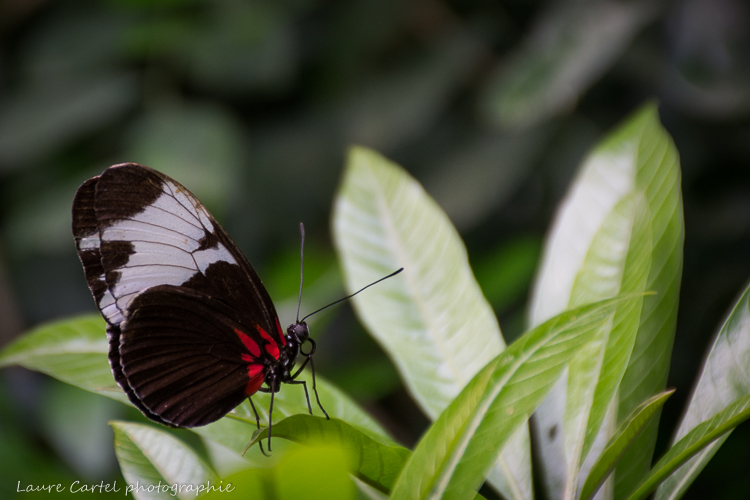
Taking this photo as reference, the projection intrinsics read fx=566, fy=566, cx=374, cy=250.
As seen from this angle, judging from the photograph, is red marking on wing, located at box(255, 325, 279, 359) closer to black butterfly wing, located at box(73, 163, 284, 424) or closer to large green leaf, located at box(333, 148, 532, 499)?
black butterfly wing, located at box(73, 163, 284, 424)

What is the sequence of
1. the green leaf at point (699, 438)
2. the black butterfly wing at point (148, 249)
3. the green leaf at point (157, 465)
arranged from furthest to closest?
the black butterfly wing at point (148, 249), the green leaf at point (157, 465), the green leaf at point (699, 438)

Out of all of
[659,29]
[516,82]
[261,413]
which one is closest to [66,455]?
[261,413]

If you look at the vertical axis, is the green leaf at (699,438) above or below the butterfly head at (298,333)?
below

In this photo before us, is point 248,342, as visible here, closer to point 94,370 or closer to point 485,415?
point 94,370

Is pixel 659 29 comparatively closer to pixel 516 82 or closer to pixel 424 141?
pixel 516 82

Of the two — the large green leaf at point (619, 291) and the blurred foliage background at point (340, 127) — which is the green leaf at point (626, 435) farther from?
the blurred foliage background at point (340, 127)

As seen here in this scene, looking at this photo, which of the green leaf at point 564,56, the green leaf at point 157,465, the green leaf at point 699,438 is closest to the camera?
the green leaf at point 699,438

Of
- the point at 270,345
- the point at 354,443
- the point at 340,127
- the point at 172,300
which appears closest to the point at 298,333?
the point at 270,345

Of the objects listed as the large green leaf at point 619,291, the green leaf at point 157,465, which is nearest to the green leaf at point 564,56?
the large green leaf at point 619,291
